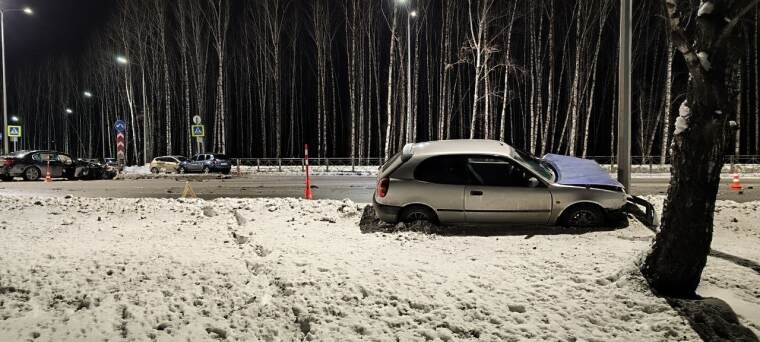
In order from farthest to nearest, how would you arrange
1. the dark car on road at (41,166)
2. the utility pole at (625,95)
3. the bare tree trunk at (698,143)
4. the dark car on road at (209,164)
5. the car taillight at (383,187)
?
the dark car on road at (209,164), the dark car on road at (41,166), the utility pole at (625,95), the car taillight at (383,187), the bare tree trunk at (698,143)

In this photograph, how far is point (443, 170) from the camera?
291 inches

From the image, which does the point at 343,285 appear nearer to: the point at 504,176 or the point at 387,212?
the point at 387,212

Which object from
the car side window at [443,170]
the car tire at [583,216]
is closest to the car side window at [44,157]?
the car side window at [443,170]

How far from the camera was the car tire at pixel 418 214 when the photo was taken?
7.41 m

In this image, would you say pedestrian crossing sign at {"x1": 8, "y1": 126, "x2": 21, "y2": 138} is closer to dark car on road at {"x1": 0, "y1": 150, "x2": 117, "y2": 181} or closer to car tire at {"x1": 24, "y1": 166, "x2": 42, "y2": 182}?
dark car on road at {"x1": 0, "y1": 150, "x2": 117, "y2": 181}

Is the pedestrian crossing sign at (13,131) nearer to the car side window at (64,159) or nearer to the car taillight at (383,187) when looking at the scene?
the car side window at (64,159)

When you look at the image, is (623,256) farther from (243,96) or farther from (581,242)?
(243,96)

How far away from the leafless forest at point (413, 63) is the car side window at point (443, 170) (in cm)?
1477

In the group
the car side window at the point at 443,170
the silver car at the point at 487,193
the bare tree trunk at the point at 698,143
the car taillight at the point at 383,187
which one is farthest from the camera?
the car taillight at the point at 383,187

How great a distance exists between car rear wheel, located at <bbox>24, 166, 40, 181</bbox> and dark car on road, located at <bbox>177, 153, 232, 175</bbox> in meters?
8.91

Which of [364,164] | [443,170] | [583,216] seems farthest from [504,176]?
[364,164]

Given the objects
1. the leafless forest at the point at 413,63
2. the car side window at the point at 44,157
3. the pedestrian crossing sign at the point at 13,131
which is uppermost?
the leafless forest at the point at 413,63

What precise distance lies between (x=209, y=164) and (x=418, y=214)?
2274 centimetres

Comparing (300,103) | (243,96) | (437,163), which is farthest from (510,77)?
(437,163)
